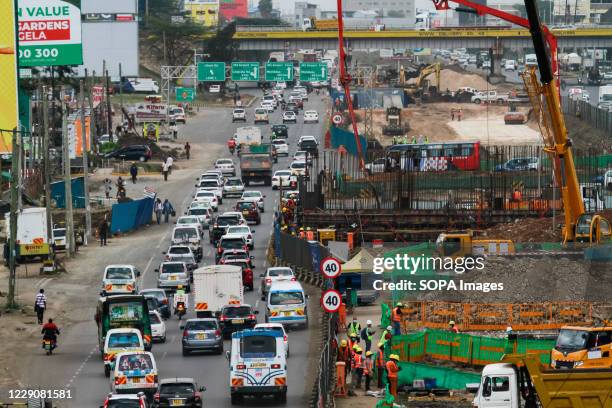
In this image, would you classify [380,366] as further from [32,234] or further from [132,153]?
[132,153]

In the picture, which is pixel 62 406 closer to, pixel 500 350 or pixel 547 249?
pixel 500 350

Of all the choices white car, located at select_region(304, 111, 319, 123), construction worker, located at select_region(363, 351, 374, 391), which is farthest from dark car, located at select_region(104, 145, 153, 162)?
construction worker, located at select_region(363, 351, 374, 391)

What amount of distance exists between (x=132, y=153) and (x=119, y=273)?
56068mm

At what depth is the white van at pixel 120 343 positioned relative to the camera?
46438mm

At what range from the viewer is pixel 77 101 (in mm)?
154250

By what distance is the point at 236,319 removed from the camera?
5319cm

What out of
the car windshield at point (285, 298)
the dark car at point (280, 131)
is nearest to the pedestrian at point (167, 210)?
the car windshield at point (285, 298)

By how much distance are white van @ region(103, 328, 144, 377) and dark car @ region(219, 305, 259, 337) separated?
247 inches

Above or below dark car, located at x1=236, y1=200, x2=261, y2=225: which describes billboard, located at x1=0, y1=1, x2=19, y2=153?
above

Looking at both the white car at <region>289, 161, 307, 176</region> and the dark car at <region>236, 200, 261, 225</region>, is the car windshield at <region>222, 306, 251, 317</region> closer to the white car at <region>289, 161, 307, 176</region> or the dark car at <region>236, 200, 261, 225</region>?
the dark car at <region>236, 200, 261, 225</region>

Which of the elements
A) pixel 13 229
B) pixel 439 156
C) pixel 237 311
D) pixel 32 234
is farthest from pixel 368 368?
pixel 439 156

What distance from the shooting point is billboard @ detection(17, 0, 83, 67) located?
10112 centimetres

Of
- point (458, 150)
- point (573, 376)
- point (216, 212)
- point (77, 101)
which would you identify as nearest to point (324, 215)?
point (216, 212)

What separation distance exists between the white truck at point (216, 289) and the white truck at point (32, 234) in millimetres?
18068
